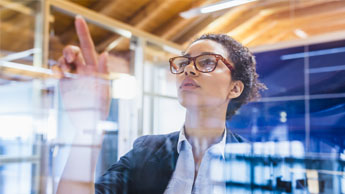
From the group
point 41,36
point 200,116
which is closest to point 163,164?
point 200,116

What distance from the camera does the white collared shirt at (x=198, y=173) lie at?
0.96 metres

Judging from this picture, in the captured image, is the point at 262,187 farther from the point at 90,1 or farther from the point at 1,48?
the point at 1,48

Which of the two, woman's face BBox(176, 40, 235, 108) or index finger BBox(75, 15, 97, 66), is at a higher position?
index finger BBox(75, 15, 97, 66)

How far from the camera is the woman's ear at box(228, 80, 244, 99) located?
919 mm

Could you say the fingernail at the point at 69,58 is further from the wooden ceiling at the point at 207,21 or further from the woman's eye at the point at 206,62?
the woman's eye at the point at 206,62

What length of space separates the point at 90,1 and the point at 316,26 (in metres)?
1.12

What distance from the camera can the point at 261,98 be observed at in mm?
897

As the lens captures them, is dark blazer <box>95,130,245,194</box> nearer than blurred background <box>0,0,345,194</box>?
No

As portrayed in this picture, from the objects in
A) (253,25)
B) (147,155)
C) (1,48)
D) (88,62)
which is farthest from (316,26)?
(1,48)

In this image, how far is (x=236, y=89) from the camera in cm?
92

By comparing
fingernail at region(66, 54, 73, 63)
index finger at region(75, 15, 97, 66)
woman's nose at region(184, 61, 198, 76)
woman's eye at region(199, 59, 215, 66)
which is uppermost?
index finger at region(75, 15, 97, 66)

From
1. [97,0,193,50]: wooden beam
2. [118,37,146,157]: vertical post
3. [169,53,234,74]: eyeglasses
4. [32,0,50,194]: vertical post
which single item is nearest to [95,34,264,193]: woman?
[169,53,234,74]: eyeglasses

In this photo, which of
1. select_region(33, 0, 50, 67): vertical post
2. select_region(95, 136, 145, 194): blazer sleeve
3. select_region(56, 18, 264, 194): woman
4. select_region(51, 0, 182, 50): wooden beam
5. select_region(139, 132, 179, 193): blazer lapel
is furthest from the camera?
select_region(33, 0, 50, 67): vertical post

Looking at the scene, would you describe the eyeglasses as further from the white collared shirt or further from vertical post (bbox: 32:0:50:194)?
vertical post (bbox: 32:0:50:194)
